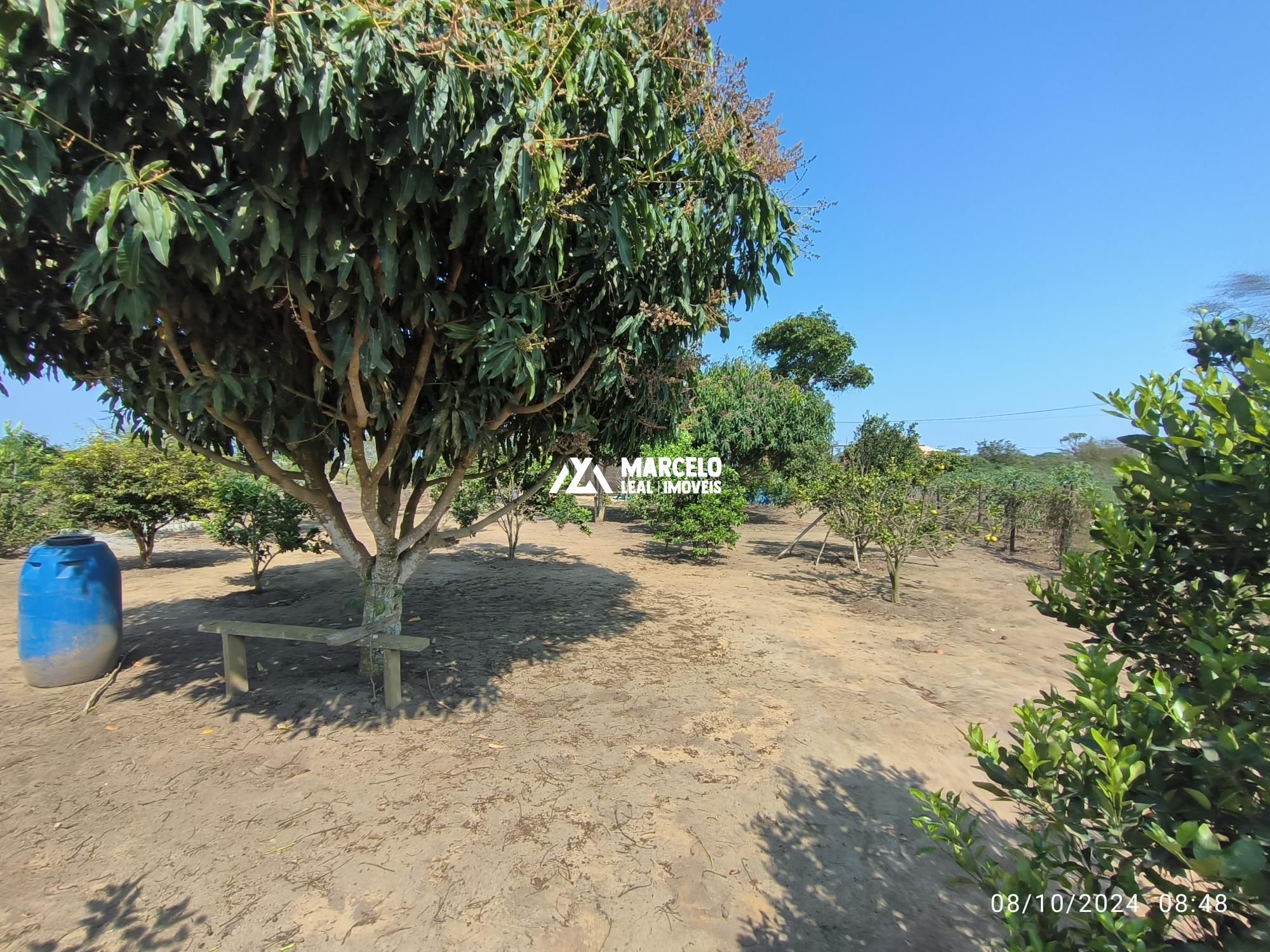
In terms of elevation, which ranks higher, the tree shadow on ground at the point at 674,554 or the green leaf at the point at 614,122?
the green leaf at the point at 614,122

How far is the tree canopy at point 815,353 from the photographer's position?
2873 centimetres

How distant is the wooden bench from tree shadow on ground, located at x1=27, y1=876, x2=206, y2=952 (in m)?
1.61

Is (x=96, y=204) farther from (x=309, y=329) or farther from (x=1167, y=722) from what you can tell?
(x=1167, y=722)

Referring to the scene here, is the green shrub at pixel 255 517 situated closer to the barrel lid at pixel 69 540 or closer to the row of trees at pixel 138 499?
the row of trees at pixel 138 499

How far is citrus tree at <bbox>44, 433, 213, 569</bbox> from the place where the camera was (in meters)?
7.59

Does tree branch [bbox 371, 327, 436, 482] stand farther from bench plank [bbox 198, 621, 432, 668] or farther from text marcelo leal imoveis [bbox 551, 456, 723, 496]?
text marcelo leal imoveis [bbox 551, 456, 723, 496]

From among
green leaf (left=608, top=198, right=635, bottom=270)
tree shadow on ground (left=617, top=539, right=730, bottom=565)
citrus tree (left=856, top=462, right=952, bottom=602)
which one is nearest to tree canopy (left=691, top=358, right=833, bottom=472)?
tree shadow on ground (left=617, top=539, right=730, bottom=565)

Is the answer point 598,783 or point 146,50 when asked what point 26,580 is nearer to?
point 146,50

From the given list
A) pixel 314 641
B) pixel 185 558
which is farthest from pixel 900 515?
pixel 185 558

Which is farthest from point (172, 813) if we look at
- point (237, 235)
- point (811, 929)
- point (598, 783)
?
point (811, 929)

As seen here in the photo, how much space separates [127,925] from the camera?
2.25 metres

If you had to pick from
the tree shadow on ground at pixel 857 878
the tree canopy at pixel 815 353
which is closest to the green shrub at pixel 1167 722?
the tree shadow on ground at pixel 857 878

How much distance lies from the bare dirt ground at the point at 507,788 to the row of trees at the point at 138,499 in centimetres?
120

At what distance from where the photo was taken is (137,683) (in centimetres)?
445
